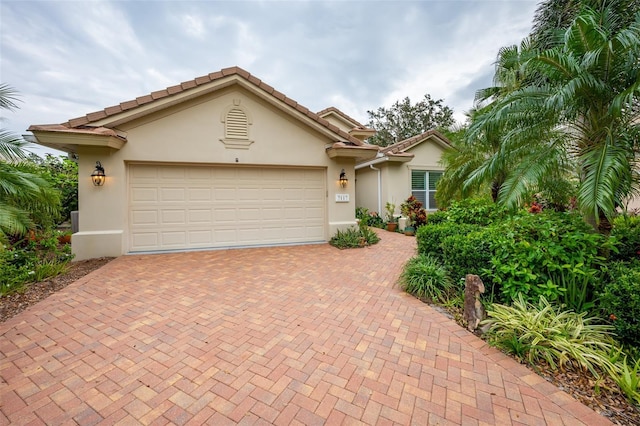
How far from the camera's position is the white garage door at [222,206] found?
740 centimetres

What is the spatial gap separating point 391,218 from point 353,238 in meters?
4.87

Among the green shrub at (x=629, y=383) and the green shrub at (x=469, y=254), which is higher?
the green shrub at (x=469, y=254)

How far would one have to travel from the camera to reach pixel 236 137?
307 inches

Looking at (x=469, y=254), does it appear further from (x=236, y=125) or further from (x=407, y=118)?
(x=407, y=118)

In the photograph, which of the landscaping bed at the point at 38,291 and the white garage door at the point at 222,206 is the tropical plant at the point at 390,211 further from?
the landscaping bed at the point at 38,291

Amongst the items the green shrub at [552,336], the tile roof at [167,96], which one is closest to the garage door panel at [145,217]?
the tile roof at [167,96]

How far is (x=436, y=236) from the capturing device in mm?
5336

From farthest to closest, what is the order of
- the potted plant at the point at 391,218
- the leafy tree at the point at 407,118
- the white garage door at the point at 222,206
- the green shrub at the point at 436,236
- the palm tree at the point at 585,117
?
the leafy tree at the point at 407,118 < the potted plant at the point at 391,218 < the white garage door at the point at 222,206 < the green shrub at the point at 436,236 < the palm tree at the point at 585,117

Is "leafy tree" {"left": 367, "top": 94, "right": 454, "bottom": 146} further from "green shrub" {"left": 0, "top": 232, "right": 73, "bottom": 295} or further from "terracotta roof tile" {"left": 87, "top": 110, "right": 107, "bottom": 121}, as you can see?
"green shrub" {"left": 0, "top": 232, "right": 73, "bottom": 295}

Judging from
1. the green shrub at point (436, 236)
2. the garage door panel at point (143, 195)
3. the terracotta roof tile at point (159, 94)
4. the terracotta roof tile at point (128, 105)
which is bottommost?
the green shrub at point (436, 236)

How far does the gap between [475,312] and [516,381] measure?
106cm

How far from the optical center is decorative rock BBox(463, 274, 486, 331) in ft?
11.3

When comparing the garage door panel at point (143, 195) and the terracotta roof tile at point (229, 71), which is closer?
the garage door panel at point (143, 195)

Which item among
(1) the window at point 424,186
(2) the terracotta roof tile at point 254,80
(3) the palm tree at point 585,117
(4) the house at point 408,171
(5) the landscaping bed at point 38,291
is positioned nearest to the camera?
(3) the palm tree at point 585,117
